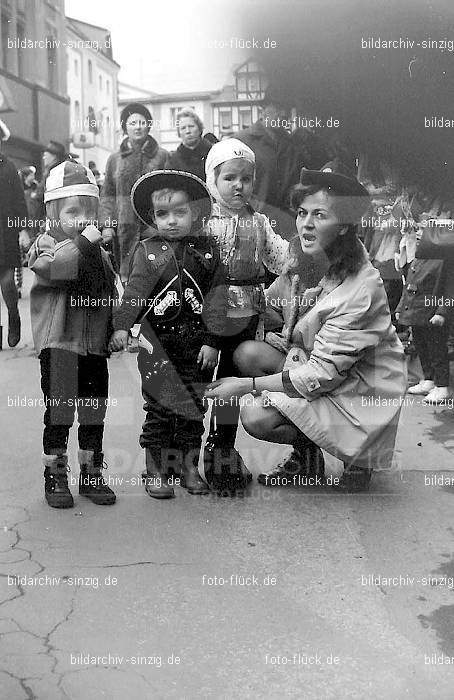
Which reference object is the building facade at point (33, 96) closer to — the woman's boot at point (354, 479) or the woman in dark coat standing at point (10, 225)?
the woman in dark coat standing at point (10, 225)

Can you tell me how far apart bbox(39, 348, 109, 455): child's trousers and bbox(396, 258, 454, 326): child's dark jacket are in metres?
2.70

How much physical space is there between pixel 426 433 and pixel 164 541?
2.13 metres

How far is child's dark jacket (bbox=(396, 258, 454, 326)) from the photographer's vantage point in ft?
18.1

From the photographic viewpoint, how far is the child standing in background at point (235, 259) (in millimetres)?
3756

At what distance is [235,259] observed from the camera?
377 cm

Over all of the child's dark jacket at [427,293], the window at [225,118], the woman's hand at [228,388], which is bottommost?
the woman's hand at [228,388]

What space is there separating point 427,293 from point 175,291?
257 cm

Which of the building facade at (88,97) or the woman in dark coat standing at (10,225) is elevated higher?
the building facade at (88,97)

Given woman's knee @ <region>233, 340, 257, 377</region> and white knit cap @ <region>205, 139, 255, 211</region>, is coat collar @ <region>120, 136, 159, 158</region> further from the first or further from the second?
woman's knee @ <region>233, 340, 257, 377</region>

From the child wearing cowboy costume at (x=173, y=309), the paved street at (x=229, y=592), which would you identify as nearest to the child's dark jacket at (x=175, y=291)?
the child wearing cowboy costume at (x=173, y=309)

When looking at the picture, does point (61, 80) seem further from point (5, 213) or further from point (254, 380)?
point (254, 380)

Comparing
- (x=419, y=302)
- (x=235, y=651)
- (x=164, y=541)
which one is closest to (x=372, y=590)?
(x=235, y=651)

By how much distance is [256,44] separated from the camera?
3.29 meters

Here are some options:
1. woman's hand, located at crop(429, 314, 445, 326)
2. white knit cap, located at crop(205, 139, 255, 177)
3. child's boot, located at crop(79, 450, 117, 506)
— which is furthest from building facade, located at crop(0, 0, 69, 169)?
child's boot, located at crop(79, 450, 117, 506)
